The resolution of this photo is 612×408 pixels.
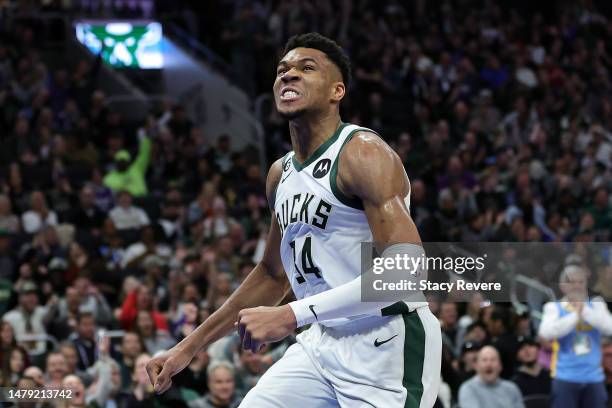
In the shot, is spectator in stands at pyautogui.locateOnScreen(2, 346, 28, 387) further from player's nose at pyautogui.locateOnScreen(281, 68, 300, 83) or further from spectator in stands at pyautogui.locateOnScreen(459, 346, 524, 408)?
player's nose at pyautogui.locateOnScreen(281, 68, 300, 83)

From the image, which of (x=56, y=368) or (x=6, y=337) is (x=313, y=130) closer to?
(x=56, y=368)

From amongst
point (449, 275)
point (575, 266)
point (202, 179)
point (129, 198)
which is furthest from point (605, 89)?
point (449, 275)

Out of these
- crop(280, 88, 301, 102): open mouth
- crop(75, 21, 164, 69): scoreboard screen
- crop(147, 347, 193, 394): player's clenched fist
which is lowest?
crop(147, 347, 193, 394): player's clenched fist

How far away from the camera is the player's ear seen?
5.02m

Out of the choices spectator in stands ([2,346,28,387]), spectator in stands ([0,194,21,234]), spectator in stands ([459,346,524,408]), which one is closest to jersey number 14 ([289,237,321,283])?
spectator in stands ([459,346,524,408])

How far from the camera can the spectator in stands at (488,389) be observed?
9766 millimetres

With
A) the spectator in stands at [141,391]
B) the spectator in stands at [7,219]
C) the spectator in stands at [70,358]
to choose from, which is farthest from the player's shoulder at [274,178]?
the spectator in stands at [7,219]

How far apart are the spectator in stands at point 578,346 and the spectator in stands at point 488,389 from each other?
363mm

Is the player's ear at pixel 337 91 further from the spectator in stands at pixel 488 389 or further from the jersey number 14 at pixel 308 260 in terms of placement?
the spectator in stands at pixel 488 389

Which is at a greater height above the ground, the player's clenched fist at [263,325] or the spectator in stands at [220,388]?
the player's clenched fist at [263,325]

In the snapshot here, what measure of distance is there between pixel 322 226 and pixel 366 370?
63 cm

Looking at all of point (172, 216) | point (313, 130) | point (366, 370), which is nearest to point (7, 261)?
point (172, 216)

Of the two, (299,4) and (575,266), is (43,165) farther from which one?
(575,266)

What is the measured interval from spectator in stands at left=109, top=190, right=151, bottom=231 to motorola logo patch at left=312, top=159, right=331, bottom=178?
34.4 ft
